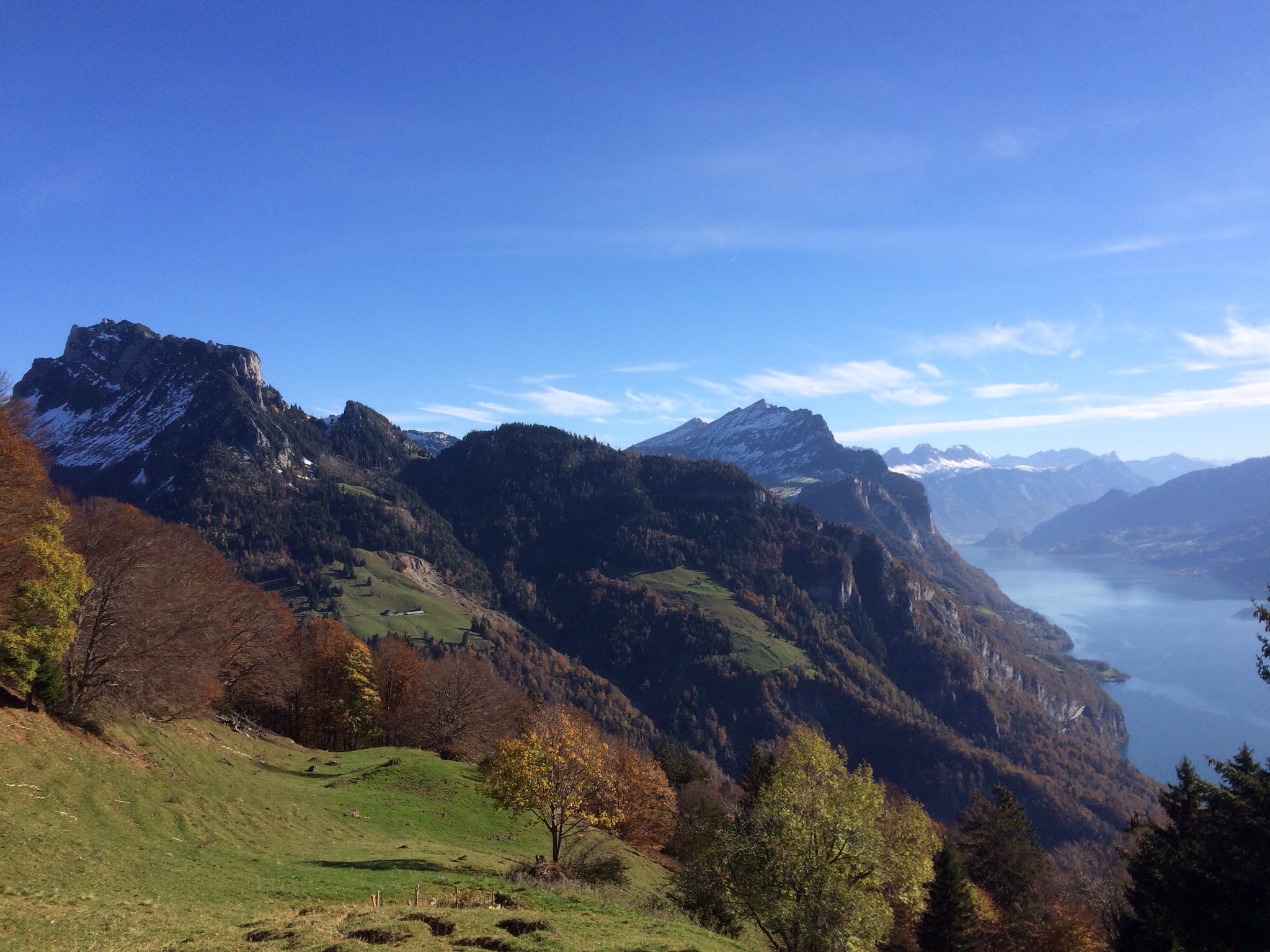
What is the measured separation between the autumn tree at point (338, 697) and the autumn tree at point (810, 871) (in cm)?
4369

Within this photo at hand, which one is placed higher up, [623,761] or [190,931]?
[190,931]

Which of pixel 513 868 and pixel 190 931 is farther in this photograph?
pixel 513 868

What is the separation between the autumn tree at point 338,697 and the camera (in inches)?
2613

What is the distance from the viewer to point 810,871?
2889 centimetres

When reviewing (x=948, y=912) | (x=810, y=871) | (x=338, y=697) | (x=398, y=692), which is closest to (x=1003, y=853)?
Answer: (x=948, y=912)

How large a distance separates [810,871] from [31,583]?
3841 centimetres

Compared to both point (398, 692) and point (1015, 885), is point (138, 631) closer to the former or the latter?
point (398, 692)

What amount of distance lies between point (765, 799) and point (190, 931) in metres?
24.5

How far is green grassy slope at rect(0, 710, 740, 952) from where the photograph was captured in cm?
1805

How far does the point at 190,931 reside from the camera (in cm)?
1758

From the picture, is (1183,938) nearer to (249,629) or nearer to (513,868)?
(513,868)

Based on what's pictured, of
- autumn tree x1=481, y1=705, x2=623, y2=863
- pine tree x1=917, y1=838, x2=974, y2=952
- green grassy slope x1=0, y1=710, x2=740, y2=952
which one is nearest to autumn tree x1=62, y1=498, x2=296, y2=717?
green grassy slope x1=0, y1=710, x2=740, y2=952

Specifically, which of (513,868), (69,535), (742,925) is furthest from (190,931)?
(69,535)

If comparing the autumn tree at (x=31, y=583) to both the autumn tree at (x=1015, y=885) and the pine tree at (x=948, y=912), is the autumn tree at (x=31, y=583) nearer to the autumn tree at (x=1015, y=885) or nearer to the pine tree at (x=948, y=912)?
the pine tree at (x=948, y=912)
